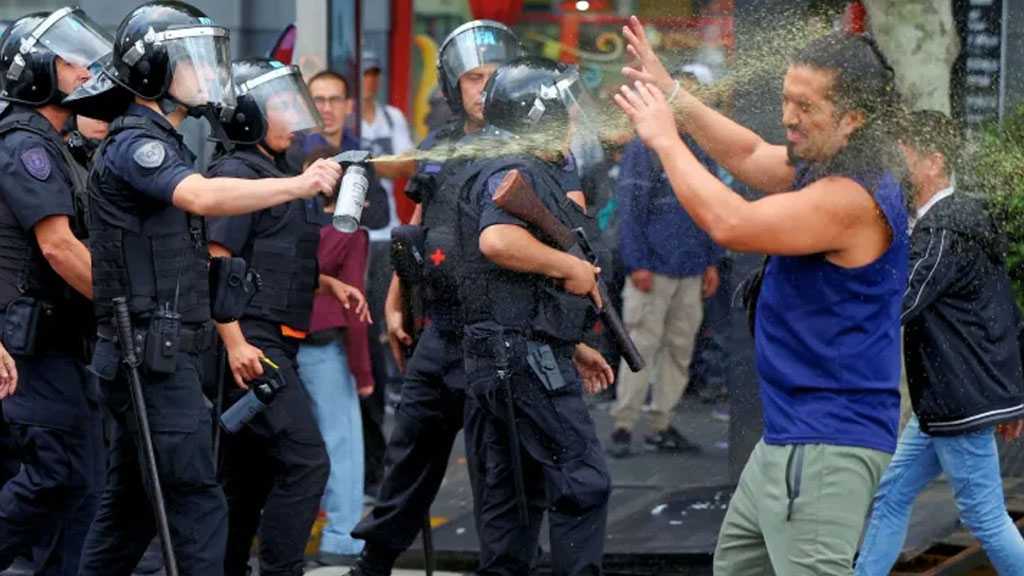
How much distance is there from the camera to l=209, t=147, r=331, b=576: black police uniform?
21.2 feet

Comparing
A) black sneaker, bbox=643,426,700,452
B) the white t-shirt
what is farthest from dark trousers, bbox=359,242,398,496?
black sneaker, bbox=643,426,700,452

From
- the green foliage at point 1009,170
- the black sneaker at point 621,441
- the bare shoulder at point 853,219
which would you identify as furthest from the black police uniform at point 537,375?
the black sneaker at point 621,441

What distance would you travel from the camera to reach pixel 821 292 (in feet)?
15.4

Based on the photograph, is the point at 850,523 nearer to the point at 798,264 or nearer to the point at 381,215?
the point at 798,264

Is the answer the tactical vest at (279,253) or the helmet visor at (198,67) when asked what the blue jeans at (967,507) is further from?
the helmet visor at (198,67)

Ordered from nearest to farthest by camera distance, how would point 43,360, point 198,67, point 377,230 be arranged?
point 198,67
point 43,360
point 377,230

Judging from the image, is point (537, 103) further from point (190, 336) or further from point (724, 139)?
point (190, 336)

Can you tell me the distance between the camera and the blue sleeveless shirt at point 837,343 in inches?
185

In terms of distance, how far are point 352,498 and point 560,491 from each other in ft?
5.75

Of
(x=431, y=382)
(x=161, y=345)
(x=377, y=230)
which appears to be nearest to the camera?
(x=161, y=345)

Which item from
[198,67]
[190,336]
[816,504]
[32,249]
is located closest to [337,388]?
[32,249]

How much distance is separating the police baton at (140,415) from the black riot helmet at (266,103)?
1.18 metres

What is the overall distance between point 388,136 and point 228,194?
5.12 meters

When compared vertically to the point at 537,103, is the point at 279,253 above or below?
below
